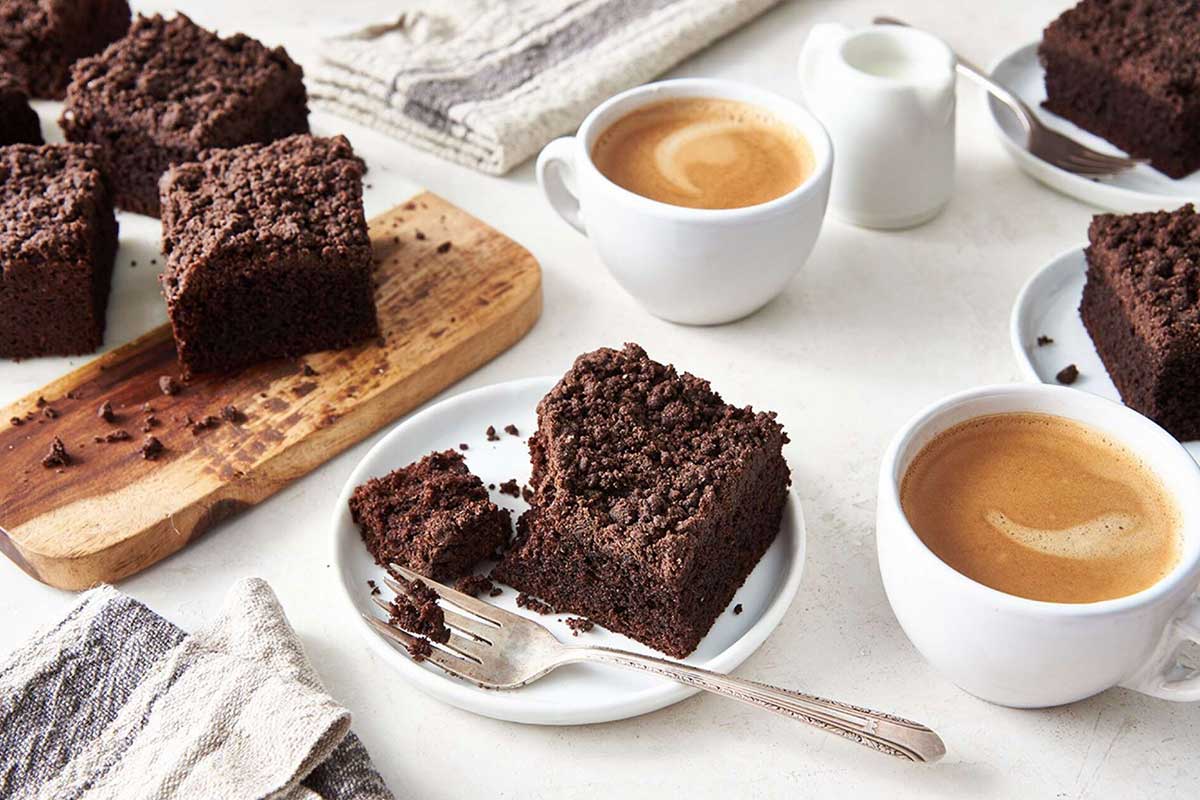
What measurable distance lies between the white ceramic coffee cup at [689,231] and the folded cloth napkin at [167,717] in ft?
3.51

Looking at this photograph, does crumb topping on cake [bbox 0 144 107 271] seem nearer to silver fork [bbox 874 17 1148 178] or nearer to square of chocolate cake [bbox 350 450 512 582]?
square of chocolate cake [bbox 350 450 512 582]

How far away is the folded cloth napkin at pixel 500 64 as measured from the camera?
323cm

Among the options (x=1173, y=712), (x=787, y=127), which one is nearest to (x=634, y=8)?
(x=787, y=127)

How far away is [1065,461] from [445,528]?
1.02 metres

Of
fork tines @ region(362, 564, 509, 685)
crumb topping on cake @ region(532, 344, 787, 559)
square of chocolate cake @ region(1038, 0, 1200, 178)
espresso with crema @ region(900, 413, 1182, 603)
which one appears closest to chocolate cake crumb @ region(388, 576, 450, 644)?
fork tines @ region(362, 564, 509, 685)

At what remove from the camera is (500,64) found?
11.2 feet

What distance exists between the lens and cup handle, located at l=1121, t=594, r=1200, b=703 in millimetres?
1765

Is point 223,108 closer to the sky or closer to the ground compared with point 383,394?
closer to the sky

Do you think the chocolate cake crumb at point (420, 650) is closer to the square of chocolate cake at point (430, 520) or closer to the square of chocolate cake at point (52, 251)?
the square of chocolate cake at point (430, 520)

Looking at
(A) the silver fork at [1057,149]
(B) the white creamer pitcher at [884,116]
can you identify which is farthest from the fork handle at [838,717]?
(A) the silver fork at [1057,149]

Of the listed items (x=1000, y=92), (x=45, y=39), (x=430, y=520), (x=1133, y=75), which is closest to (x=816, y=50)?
(x=1000, y=92)

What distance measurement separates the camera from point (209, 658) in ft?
6.39

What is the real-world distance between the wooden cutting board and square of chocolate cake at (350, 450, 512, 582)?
1.00ft

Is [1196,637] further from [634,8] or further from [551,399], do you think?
[634,8]
